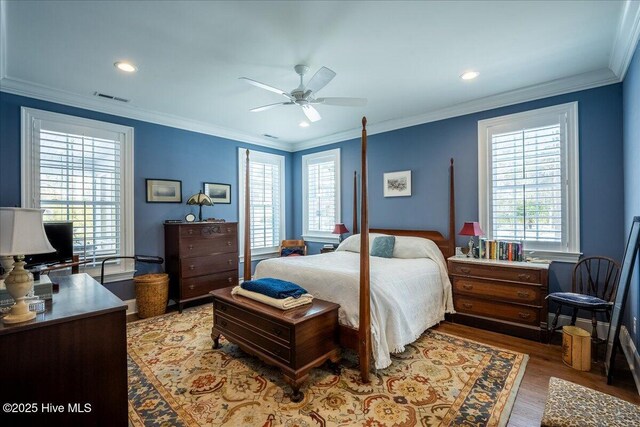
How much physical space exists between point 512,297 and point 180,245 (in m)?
4.09

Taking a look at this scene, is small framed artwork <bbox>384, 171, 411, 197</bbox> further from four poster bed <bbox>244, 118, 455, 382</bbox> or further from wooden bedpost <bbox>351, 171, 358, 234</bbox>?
four poster bed <bbox>244, 118, 455, 382</bbox>

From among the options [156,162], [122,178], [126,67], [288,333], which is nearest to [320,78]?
[126,67]

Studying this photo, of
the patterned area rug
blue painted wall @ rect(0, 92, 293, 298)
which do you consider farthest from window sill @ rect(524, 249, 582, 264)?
blue painted wall @ rect(0, 92, 293, 298)

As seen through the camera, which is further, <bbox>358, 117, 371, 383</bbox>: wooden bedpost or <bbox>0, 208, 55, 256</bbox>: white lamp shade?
<bbox>358, 117, 371, 383</bbox>: wooden bedpost

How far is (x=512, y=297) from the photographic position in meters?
3.17

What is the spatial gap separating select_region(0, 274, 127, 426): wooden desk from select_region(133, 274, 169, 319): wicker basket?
2.21 m

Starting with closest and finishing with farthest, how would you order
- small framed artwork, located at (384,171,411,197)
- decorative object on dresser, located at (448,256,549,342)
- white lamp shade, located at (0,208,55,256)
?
white lamp shade, located at (0,208,55,256) → decorative object on dresser, located at (448,256,549,342) → small framed artwork, located at (384,171,411,197)

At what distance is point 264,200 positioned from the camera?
18.7 ft

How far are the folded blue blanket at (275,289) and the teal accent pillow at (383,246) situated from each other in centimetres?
172

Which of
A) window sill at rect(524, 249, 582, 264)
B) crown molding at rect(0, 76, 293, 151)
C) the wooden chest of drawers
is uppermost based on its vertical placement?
crown molding at rect(0, 76, 293, 151)

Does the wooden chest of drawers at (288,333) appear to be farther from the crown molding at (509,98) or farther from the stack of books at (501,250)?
the crown molding at (509,98)

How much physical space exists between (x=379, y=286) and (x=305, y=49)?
85.5 inches

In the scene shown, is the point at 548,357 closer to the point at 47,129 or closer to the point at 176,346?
the point at 176,346

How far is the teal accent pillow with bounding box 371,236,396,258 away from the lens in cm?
398
